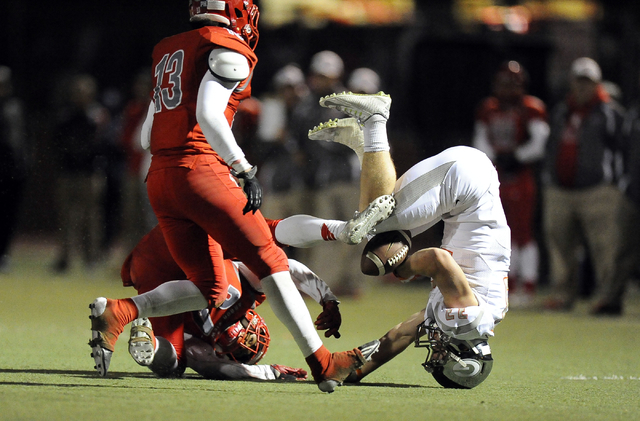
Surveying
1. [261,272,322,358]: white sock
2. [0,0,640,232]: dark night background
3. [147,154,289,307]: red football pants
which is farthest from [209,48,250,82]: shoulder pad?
[0,0,640,232]: dark night background

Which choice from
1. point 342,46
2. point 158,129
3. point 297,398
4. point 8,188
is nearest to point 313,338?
point 297,398

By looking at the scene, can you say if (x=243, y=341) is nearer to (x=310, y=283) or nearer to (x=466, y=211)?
(x=310, y=283)

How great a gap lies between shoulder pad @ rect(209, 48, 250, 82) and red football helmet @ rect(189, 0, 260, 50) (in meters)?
0.30

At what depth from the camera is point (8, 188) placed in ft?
31.6

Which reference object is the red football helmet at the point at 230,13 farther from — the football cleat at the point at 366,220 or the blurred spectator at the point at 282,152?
the blurred spectator at the point at 282,152

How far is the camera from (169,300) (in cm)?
456

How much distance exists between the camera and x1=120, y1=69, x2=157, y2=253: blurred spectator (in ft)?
35.4

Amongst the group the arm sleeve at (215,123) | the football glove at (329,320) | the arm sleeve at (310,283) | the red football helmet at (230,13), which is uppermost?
the red football helmet at (230,13)

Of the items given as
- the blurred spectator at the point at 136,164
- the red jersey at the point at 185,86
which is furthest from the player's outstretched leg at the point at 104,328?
the blurred spectator at the point at 136,164

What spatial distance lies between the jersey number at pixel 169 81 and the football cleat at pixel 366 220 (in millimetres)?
989

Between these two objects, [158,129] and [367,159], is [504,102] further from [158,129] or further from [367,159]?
[158,129]

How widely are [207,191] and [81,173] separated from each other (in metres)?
7.45

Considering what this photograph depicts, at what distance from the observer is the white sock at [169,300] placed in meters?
4.55

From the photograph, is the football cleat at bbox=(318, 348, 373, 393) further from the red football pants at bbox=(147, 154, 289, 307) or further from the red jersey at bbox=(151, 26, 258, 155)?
the red jersey at bbox=(151, 26, 258, 155)
